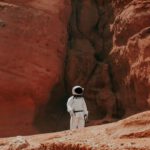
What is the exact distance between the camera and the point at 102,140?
4871 millimetres

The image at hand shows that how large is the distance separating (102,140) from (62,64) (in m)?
8.03

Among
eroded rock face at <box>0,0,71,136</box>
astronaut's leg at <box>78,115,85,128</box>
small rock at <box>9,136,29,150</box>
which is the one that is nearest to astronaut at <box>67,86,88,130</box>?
astronaut's leg at <box>78,115,85,128</box>

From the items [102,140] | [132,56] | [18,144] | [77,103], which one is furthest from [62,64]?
→ [102,140]

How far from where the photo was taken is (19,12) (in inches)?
487

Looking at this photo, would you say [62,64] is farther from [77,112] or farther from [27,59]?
[77,112]

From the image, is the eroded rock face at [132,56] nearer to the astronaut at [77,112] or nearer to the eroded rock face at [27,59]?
the eroded rock face at [27,59]

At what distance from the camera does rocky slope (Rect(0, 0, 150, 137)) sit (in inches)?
466

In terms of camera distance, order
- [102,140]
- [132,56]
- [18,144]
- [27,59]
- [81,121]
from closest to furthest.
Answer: [102,140]
[18,144]
[81,121]
[27,59]
[132,56]

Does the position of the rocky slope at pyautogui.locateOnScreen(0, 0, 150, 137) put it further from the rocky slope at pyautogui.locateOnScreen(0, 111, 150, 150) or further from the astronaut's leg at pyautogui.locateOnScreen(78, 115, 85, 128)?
the rocky slope at pyautogui.locateOnScreen(0, 111, 150, 150)

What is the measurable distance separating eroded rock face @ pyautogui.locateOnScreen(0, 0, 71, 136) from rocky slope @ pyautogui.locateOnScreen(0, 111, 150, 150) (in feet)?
16.4

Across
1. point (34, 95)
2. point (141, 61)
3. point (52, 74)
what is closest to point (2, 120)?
point (34, 95)

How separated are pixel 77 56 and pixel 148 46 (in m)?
2.18

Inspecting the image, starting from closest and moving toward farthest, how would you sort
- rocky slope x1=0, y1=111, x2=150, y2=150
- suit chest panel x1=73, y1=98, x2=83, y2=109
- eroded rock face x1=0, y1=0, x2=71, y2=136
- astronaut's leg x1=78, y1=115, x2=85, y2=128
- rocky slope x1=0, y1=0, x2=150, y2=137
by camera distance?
rocky slope x1=0, y1=111, x2=150, y2=150
astronaut's leg x1=78, y1=115, x2=85, y2=128
suit chest panel x1=73, y1=98, x2=83, y2=109
eroded rock face x1=0, y1=0, x2=71, y2=136
rocky slope x1=0, y1=0, x2=150, y2=137

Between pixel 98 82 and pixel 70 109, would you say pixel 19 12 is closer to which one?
pixel 98 82
